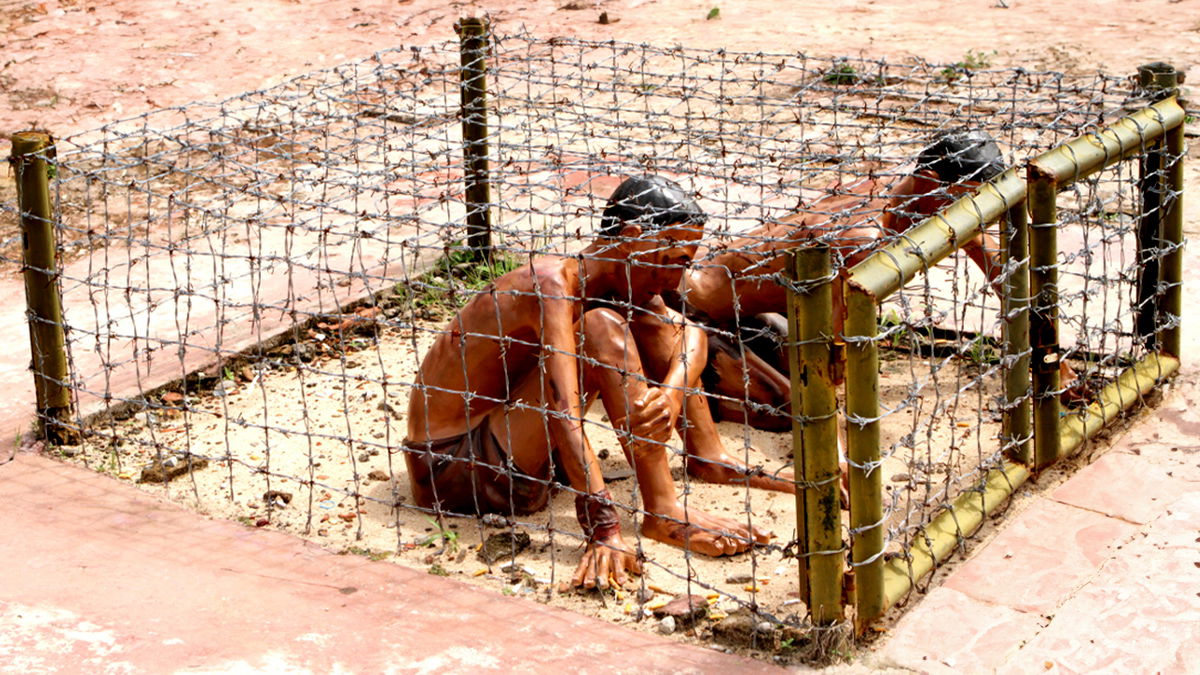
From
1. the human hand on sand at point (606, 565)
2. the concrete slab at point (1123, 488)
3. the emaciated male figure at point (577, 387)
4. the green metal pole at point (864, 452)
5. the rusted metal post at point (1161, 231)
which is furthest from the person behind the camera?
the rusted metal post at point (1161, 231)

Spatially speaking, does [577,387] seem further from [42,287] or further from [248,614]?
[42,287]

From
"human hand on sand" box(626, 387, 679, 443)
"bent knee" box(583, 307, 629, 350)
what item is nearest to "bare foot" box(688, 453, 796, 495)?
"human hand on sand" box(626, 387, 679, 443)

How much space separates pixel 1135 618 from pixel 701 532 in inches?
47.1

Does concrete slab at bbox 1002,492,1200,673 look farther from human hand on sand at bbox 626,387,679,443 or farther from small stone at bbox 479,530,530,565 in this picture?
small stone at bbox 479,530,530,565

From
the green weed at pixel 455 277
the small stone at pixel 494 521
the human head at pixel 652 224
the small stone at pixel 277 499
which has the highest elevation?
the human head at pixel 652 224

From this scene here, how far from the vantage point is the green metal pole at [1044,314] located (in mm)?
4367

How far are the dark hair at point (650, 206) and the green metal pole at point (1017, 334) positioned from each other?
0.89 metres

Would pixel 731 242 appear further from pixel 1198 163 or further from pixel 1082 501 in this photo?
pixel 1198 163

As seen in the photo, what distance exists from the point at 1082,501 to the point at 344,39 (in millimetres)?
8311

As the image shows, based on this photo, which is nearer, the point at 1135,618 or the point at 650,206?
the point at 1135,618

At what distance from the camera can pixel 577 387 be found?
14.0ft

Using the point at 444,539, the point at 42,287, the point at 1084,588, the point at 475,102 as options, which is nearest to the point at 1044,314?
the point at 1084,588

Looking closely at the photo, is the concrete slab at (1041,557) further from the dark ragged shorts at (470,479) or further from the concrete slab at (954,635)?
the dark ragged shorts at (470,479)

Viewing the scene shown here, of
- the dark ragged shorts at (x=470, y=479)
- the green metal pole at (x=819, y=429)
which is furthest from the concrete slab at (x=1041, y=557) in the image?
the dark ragged shorts at (x=470, y=479)
